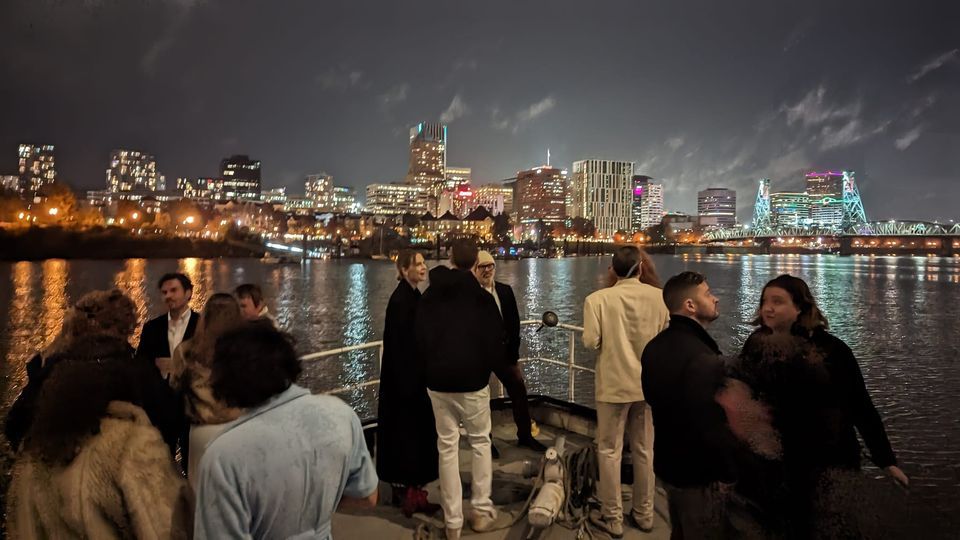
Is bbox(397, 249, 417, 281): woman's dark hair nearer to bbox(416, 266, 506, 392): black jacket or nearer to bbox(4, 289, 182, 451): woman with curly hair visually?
bbox(416, 266, 506, 392): black jacket

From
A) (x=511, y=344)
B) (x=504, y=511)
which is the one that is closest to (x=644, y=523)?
(x=504, y=511)

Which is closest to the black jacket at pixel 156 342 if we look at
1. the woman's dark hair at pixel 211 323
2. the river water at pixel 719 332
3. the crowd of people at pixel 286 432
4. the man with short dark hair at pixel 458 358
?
the river water at pixel 719 332

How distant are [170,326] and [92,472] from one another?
8.61 ft

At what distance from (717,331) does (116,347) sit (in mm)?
29365

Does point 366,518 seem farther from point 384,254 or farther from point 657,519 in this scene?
point 384,254

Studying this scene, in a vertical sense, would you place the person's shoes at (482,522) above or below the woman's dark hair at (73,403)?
below

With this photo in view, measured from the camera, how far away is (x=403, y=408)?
14.5 feet

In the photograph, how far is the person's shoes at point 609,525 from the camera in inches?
161

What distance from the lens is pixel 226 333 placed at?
1.84m

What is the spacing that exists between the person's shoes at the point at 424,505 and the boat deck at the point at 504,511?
0.04 metres

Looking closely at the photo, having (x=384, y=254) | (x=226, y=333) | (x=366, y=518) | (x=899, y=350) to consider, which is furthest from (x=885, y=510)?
(x=384, y=254)

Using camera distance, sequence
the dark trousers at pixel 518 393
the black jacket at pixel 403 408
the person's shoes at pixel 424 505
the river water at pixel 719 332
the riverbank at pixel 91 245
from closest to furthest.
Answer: the black jacket at pixel 403 408, the person's shoes at pixel 424 505, the dark trousers at pixel 518 393, the river water at pixel 719 332, the riverbank at pixel 91 245

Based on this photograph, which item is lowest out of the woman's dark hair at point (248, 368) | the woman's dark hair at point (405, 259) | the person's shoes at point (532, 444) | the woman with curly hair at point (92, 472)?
the person's shoes at point (532, 444)

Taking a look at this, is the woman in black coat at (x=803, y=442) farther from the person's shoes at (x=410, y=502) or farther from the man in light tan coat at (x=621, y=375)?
the person's shoes at (x=410, y=502)
